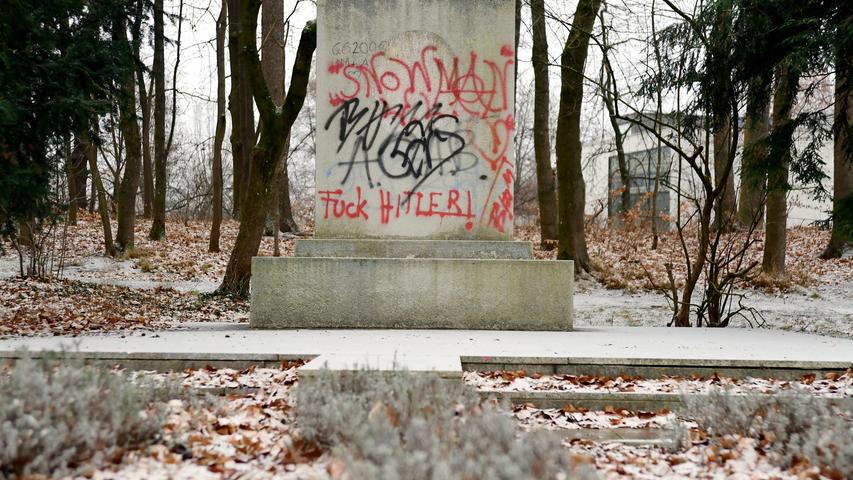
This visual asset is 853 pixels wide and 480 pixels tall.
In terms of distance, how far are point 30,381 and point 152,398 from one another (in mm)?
710

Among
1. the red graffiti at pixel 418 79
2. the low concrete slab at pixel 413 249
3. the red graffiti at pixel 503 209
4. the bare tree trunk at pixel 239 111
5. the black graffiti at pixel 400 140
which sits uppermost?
the bare tree trunk at pixel 239 111

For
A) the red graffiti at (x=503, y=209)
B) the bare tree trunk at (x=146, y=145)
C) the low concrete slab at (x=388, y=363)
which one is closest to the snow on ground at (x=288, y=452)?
the low concrete slab at (x=388, y=363)

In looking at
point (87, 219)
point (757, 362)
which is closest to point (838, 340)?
point (757, 362)

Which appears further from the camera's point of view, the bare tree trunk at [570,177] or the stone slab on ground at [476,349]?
the bare tree trunk at [570,177]

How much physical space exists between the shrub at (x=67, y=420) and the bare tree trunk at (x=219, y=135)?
1536 cm

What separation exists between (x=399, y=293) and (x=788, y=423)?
440 cm

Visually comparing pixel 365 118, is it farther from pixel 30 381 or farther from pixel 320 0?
pixel 30 381

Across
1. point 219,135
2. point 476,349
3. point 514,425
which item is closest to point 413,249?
point 476,349

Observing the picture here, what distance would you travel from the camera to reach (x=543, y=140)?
18312mm

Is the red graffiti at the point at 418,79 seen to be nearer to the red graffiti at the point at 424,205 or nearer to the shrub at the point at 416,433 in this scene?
the red graffiti at the point at 424,205

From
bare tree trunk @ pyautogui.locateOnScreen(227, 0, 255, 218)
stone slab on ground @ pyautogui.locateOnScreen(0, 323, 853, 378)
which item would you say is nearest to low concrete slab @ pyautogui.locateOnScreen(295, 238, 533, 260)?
stone slab on ground @ pyautogui.locateOnScreen(0, 323, 853, 378)

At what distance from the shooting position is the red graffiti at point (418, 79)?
8.14 meters

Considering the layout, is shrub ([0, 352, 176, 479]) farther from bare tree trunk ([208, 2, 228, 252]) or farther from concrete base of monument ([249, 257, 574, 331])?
bare tree trunk ([208, 2, 228, 252])

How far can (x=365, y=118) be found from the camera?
320 inches
